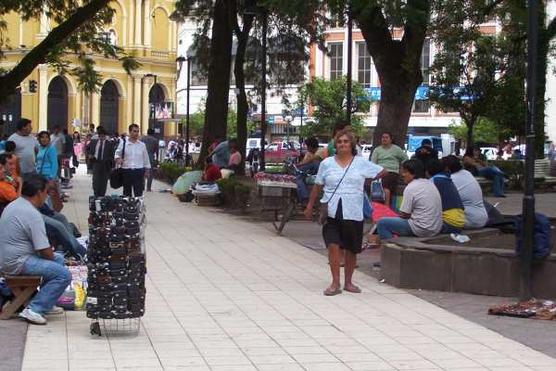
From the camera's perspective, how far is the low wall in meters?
9.16

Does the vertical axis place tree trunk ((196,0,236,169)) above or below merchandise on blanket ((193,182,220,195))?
above

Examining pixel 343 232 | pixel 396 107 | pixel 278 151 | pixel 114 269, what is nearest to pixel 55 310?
pixel 114 269

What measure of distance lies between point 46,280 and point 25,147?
821 cm

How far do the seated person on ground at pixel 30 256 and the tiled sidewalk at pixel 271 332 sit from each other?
213mm

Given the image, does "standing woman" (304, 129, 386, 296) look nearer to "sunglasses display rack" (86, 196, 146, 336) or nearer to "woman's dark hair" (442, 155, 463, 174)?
"woman's dark hair" (442, 155, 463, 174)

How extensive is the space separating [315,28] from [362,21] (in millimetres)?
13623

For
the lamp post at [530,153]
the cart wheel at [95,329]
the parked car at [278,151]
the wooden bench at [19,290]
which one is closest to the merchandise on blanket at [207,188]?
the lamp post at [530,153]

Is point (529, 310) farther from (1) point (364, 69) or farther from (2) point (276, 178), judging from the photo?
(1) point (364, 69)

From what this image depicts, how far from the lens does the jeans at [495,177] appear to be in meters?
25.3

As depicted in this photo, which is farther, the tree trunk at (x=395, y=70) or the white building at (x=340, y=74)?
the white building at (x=340, y=74)

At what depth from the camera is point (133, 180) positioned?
16.6 meters

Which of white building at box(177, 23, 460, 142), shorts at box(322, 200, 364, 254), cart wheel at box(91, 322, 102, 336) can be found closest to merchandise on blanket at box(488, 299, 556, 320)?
shorts at box(322, 200, 364, 254)

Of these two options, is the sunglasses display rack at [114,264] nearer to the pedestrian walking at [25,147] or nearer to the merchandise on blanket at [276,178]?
the merchandise on blanket at [276,178]

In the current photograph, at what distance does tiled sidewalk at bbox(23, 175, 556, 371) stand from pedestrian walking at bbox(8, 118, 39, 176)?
15.8 ft
